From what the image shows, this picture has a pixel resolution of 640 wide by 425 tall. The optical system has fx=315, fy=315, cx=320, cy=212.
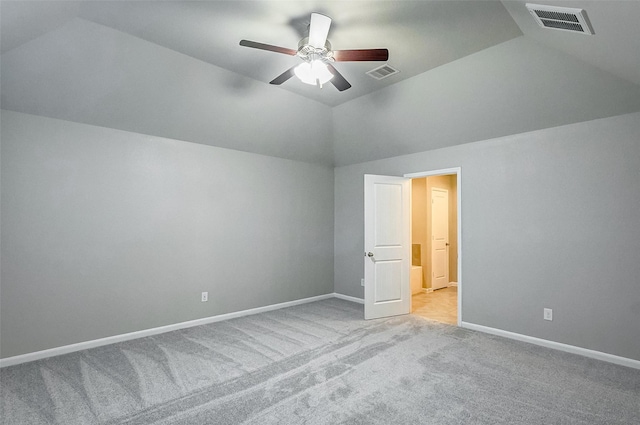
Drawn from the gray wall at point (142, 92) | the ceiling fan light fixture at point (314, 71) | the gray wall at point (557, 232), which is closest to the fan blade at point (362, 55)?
the ceiling fan light fixture at point (314, 71)

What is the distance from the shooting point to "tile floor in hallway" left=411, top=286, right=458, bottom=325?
470cm

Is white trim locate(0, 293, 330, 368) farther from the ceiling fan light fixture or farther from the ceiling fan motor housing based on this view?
the ceiling fan motor housing

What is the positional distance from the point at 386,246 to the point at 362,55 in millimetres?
2974

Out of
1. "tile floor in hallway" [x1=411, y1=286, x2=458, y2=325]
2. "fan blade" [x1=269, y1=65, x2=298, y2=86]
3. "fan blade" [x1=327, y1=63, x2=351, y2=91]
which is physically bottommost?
"tile floor in hallway" [x1=411, y1=286, x2=458, y2=325]

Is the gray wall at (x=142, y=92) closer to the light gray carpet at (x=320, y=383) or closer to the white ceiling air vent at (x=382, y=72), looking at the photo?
the white ceiling air vent at (x=382, y=72)

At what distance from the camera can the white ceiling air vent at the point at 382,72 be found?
11.3 feet

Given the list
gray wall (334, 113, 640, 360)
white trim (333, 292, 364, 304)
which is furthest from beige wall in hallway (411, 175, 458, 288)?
gray wall (334, 113, 640, 360)

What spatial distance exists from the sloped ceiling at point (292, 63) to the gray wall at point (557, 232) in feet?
0.88

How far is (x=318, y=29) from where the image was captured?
2.44m

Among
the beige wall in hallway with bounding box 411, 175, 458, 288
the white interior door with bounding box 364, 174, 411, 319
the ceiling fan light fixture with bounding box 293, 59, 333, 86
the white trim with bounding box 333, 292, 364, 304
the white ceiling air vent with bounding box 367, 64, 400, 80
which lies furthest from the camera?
the beige wall in hallway with bounding box 411, 175, 458, 288

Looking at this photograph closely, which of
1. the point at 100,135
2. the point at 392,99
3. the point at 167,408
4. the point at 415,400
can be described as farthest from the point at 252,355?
the point at 392,99

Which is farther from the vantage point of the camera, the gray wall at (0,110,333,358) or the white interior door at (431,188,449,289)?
the white interior door at (431,188,449,289)

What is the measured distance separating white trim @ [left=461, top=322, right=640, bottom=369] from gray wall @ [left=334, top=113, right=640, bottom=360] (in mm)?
47

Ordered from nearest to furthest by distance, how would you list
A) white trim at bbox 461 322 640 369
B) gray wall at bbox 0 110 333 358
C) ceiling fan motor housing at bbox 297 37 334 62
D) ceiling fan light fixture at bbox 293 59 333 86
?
ceiling fan motor housing at bbox 297 37 334 62, ceiling fan light fixture at bbox 293 59 333 86, white trim at bbox 461 322 640 369, gray wall at bbox 0 110 333 358
